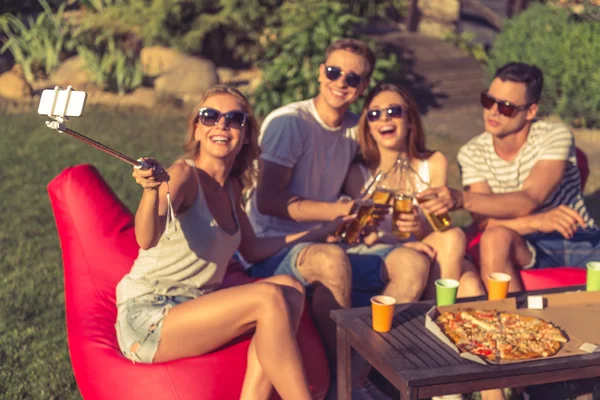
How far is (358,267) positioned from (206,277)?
0.95 metres

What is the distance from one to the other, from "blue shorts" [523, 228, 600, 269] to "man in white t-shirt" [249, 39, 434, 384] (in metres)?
0.92

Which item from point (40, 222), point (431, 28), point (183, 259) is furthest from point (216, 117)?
point (431, 28)

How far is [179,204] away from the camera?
3932 mm

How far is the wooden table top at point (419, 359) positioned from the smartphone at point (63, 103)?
152 cm

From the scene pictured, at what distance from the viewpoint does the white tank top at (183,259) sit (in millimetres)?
4047

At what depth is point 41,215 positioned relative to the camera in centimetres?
809

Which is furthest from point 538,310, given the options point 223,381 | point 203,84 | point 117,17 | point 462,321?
point 117,17

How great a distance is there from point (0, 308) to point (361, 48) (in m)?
2.93

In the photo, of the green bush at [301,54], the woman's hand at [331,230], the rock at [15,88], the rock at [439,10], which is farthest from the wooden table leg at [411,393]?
the rock at [439,10]

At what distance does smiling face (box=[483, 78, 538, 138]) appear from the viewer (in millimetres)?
5312

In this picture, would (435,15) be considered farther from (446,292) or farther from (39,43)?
(446,292)

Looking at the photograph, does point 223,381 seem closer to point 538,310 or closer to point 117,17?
point 538,310

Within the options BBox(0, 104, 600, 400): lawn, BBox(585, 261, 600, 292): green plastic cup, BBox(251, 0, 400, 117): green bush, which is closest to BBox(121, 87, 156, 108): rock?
BBox(0, 104, 600, 400): lawn

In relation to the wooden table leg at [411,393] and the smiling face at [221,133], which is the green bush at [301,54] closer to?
the smiling face at [221,133]
